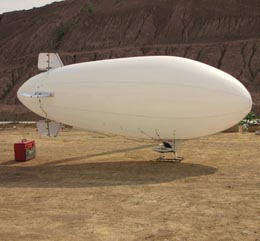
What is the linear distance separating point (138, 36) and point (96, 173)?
62528mm

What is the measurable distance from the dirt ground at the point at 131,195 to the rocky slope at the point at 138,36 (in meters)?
32.4

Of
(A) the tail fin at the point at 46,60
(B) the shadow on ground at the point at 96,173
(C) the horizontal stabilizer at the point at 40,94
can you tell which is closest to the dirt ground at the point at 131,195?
(B) the shadow on ground at the point at 96,173

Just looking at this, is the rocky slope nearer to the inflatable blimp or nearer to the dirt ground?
the dirt ground

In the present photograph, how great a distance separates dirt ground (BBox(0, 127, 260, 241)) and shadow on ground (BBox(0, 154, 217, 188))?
0.04m

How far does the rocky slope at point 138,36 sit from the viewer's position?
62.8 m

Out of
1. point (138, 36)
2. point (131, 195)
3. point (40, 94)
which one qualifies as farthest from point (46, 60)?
point (138, 36)

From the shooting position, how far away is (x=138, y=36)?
256 feet

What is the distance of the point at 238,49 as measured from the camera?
63344mm

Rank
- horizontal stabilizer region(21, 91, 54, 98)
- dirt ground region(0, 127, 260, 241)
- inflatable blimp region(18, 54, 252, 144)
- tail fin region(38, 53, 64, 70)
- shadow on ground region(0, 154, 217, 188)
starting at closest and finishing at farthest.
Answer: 1. dirt ground region(0, 127, 260, 241)
2. shadow on ground region(0, 154, 217, 188)
3. inflatable blimp region(18, 54, 252, 144)
4. horizontal stabilizer region(21, 91, 54, 98)
5. tail fin region(38, 53, 64, 70)

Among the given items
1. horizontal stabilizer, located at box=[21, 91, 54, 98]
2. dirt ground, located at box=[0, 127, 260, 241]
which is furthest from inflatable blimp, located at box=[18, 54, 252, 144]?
dirt ground, located at box=[0, 127, 260, 241]

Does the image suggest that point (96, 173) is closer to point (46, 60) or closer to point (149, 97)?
point (149, 97)

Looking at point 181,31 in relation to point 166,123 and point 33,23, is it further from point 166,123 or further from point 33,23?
point 166,123

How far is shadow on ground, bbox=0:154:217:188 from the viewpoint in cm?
1605

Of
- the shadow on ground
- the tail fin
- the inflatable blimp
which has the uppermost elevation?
the tail fin
